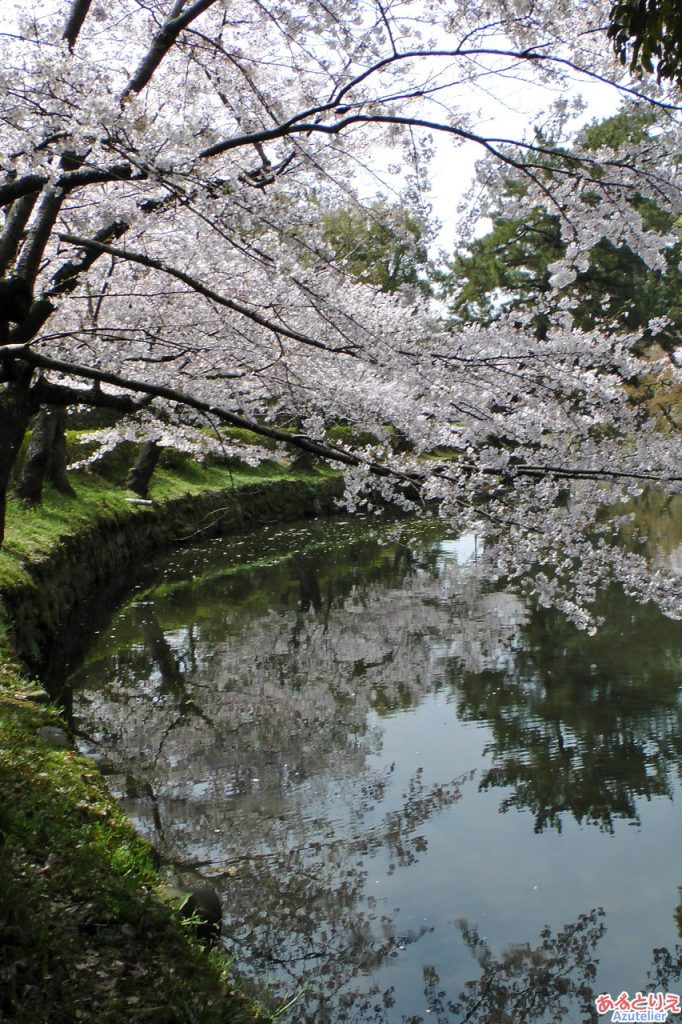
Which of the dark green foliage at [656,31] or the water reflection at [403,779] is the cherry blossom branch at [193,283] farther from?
the water reflection at [403,779]

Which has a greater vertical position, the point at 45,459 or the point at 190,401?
the point at 45,459

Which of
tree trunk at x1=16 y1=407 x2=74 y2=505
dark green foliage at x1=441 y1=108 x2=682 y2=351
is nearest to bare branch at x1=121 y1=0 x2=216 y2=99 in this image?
tree trunk at x1=16 y1=407 x2=74 y2=505

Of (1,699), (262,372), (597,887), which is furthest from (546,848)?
(262,372)

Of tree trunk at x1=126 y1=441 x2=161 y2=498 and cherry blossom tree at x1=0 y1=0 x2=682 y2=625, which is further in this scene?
tree trunk at x1=126 y1=441 x2=161 y2=498

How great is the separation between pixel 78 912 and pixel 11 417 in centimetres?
355

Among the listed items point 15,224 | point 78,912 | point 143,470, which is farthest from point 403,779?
point 143,470

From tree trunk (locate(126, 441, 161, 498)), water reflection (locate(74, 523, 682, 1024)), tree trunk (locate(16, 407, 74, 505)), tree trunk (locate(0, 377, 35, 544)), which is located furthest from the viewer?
tree trunk (locate(126, 441, 161, 498))

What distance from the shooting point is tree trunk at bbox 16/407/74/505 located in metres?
12.2

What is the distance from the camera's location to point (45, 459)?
1253cm

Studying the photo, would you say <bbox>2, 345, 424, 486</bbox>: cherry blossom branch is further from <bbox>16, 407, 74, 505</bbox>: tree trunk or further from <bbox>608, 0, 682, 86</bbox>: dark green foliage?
<bbox>16, 407, 74, 505</bbox>: tree trunk

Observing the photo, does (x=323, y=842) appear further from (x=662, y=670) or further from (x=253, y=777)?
(x=662, y=670)

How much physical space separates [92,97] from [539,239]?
23.0 metres

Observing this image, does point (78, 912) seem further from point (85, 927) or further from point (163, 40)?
point (163, 40)

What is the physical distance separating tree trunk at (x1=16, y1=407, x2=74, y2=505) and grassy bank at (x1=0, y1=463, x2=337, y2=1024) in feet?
24.9
